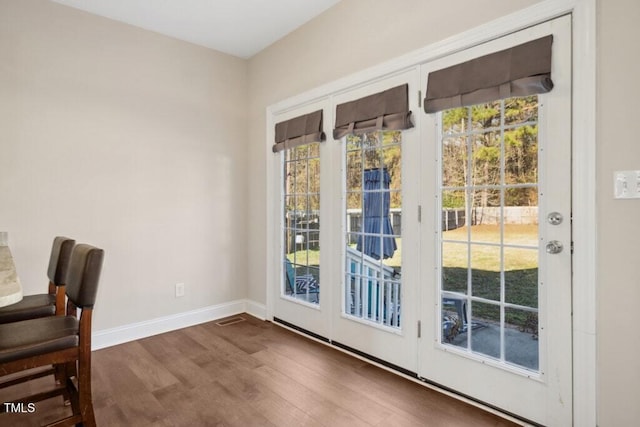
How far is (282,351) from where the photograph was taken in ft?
9.11

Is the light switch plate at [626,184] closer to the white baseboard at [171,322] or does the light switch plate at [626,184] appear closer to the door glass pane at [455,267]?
the door glass pane at [455,267]

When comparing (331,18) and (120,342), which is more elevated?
(331,18)

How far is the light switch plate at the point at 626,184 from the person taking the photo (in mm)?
1512

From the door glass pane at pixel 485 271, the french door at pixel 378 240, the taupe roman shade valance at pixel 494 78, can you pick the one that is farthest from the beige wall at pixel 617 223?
the french door at pixel 378 240

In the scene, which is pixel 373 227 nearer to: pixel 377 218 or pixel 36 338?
pixel 377 218

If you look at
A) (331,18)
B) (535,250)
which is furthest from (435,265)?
(331,18)

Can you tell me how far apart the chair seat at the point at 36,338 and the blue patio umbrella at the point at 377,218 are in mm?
1838

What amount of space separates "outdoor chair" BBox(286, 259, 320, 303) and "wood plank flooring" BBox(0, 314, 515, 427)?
44 centimetres

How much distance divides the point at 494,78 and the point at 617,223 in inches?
36.3

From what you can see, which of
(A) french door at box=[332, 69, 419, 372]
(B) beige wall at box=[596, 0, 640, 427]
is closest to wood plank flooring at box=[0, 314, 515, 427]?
(A) french door at box=[332, 69, 419, 372]

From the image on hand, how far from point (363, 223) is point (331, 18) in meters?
1.71

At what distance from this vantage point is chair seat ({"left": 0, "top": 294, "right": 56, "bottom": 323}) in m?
1.90

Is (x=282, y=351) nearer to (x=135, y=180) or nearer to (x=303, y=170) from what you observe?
(x=303, y=170)

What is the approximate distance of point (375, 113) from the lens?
2471 mm
